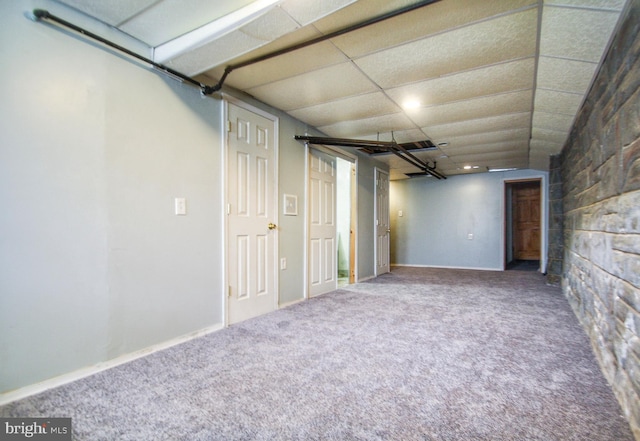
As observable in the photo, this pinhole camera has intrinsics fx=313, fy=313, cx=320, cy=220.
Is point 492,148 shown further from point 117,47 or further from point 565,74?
point 117,47

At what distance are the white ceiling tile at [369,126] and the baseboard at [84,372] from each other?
9.39 ft

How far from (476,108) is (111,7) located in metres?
3.23

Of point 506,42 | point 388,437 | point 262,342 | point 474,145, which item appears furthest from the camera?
point 474,145

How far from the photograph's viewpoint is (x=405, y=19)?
1.92 metres

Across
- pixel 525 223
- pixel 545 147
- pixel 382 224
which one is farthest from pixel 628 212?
pixel 525 223

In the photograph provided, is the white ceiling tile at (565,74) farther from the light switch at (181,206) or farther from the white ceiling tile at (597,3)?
the light switch at (181,206)

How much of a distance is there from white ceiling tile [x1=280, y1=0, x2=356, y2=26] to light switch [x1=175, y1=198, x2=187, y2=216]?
5.02 ft

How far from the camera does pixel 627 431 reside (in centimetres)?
138

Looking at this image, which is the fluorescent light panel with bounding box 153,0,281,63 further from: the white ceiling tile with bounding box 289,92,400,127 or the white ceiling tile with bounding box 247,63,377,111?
the white ceiling tile with bounding box 289,92,400,127

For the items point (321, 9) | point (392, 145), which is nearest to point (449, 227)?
point (392, 145)

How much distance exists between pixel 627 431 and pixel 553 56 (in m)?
2.24

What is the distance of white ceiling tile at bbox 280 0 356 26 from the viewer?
1609 mm

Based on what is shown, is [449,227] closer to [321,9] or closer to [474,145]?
[474,145]

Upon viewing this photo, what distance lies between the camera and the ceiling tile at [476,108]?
9.89ft
